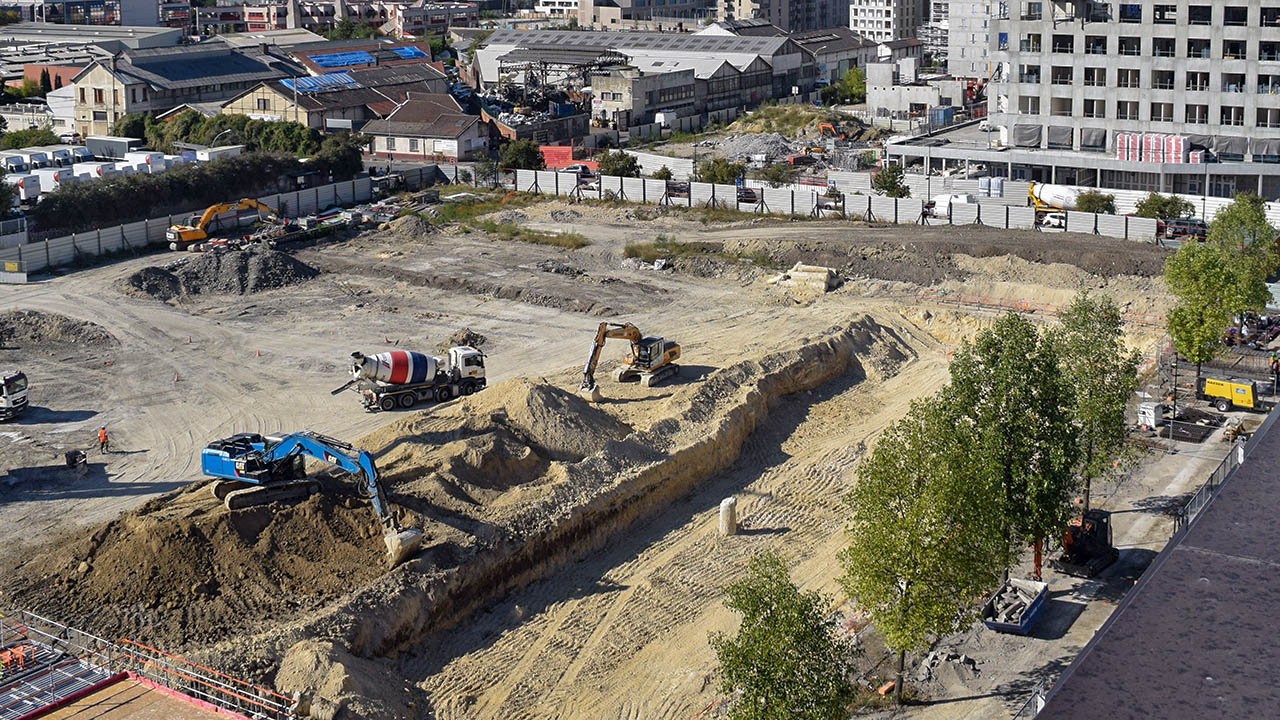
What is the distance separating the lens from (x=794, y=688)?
70.6 ft

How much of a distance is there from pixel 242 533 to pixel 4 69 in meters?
90.1

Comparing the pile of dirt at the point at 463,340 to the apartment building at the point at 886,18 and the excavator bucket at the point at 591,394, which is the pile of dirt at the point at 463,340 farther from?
the apartment building at the point at 886,18

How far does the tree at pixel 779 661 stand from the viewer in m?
21.5

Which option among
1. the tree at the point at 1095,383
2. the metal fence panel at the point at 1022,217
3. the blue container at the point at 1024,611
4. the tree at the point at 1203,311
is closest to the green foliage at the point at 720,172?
the metal fence panel at the point at 1022,217

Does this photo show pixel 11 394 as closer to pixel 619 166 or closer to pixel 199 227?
pixel 199 227

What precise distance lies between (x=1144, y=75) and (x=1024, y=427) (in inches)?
1830

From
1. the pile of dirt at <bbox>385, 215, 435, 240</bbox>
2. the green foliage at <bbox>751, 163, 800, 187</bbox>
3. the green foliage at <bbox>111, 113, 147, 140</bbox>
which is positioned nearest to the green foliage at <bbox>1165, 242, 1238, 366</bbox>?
the green foliage at <bbox>751, 163, 800, 187</bbox>

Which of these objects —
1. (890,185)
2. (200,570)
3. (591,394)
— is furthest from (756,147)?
(200,570)

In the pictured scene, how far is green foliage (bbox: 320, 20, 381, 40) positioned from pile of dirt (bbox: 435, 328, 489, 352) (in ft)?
328

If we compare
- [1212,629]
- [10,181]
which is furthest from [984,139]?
[1212,629]

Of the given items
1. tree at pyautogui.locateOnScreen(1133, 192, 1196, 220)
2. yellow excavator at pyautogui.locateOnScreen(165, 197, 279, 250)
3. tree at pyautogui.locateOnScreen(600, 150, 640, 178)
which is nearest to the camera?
tree at pyautogui.locateOnScreen(1133, 192, 1196, 220)

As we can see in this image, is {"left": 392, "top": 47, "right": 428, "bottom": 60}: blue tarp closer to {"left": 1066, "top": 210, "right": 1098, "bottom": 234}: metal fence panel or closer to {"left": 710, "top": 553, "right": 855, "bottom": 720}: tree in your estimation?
{"left": 1066, "top": 210, "right": 1098, "bottom": 234}: metal fence panel

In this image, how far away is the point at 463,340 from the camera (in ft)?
151

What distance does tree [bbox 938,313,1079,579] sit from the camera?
1069 inches
